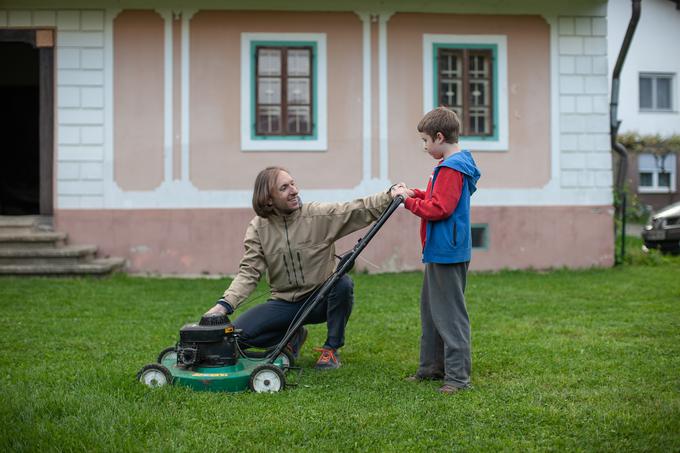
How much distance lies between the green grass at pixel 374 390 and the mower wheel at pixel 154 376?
116mm

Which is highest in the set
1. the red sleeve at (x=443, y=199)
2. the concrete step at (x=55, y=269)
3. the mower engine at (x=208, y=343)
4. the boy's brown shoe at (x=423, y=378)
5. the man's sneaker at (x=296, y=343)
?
A: the red sleeve at (x=443, y=199)

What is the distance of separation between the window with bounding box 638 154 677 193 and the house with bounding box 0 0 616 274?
14450 millimetres

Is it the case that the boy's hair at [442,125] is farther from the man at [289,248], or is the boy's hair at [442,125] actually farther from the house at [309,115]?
the house at [309,115]

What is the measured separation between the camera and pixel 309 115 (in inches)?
478

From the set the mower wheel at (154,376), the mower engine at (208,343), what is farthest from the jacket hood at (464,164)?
the mower wheel at (154,376)

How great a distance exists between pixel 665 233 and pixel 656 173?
42.2ft

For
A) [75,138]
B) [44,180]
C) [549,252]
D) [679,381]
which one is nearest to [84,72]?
[75,138]

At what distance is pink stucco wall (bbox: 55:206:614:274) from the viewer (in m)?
11.8

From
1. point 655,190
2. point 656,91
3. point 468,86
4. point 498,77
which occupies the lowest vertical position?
point 655,190

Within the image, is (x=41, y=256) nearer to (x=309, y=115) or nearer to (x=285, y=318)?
(x=309, y=115)

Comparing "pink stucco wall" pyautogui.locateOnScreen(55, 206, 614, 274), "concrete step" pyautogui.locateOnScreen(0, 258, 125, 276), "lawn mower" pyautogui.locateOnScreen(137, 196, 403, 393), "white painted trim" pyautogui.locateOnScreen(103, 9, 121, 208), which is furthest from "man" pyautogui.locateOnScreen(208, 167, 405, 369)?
"white painted trim" pyautogui.locateOnScreen(103, 9, 121, 208)

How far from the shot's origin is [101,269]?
10.9 m

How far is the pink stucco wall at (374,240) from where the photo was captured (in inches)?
466

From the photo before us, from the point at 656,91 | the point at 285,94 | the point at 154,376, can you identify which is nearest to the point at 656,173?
the point at 656,91
